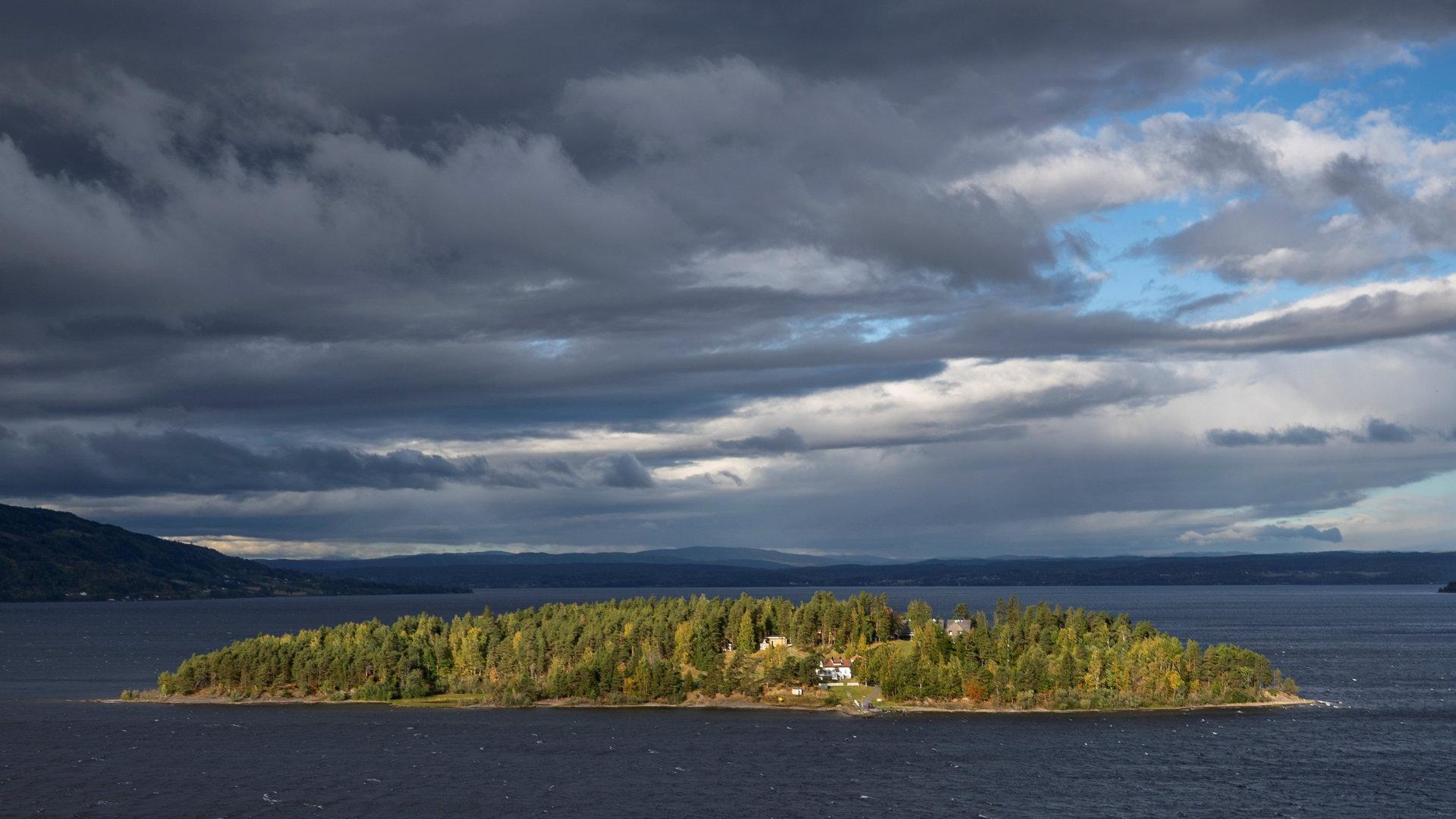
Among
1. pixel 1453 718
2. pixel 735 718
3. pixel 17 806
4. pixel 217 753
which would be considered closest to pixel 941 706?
pixel 735 718

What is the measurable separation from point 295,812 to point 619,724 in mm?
65265

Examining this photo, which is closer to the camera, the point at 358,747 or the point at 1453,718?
the point at 358,747

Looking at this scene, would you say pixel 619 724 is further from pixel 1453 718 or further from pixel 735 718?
pixel 1453 718

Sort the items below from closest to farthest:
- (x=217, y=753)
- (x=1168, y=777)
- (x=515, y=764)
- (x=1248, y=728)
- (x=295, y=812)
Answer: (x=295, y=812) → (x=1168, y=777) → (x=515, y=764) → (x=217, y=753) → (x=1248, y=728)

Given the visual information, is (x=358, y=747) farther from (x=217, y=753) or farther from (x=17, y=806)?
(x=17, y=806)

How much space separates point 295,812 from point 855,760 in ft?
199

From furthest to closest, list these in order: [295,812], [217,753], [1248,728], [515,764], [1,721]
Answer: [1,721] < [1248,728] < [217,753] < [515,764] < [295,812]

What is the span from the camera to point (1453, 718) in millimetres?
187750

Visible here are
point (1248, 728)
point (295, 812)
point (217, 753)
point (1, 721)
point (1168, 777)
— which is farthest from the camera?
point (1, 721)

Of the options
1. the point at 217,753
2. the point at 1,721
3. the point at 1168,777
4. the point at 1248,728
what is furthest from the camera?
the point at 1,721

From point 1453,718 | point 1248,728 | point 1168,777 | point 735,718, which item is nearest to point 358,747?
point 735,718

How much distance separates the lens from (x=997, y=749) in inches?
6309

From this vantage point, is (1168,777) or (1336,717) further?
(1336,717)

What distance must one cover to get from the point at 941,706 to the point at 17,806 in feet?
396
